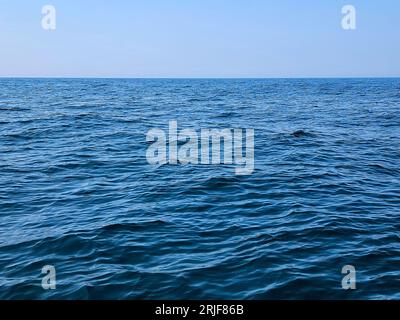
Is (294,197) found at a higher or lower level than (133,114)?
lower

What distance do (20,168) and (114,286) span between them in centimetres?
1193

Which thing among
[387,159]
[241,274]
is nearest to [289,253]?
[241,274]

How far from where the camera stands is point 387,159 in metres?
21.2

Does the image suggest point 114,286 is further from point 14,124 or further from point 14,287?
point 14,124

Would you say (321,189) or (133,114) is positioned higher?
(133,114)

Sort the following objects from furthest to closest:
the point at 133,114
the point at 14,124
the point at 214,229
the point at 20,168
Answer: the point at 133,114, the point at 14,124, the point at 20,168, the point at 214,229

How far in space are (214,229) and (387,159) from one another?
1240 cm

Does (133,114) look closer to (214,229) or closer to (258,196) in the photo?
(258,196)

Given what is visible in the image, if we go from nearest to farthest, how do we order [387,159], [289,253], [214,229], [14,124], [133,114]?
[289,253] → [214,229] → [387,159] → [14,124] → [133,114]
